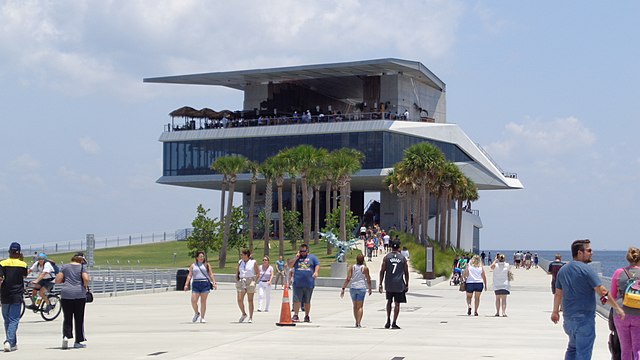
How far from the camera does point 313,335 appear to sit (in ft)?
61.1

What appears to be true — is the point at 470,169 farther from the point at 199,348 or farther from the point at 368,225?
the point at 199,348

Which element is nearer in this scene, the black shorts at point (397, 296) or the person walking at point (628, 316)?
the person walking at point (628, 316)

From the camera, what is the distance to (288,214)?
80438 millimetres

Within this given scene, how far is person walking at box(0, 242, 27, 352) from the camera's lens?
16.1 meters

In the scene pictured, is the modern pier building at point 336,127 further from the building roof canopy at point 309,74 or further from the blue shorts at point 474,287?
the blue shorts at point 474,287

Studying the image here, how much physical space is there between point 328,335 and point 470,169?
257ft

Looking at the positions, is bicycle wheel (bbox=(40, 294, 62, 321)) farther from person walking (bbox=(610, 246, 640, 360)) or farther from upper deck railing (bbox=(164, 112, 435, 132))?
upper deck railing (bbox=(164, 112, 435, 132))

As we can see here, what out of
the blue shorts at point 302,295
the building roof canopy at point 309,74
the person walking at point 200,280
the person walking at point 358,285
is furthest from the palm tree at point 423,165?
the person walking at point 358,285

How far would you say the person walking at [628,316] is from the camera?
38.0 feet

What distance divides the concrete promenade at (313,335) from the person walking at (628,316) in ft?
11.6

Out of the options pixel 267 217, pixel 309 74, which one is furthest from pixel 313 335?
pixel 309 74

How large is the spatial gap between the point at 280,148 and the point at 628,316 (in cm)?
7927

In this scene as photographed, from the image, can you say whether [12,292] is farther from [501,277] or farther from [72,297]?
[501,277]

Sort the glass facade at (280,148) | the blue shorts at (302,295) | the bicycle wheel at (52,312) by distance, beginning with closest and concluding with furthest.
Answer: the blue shorts at (302,295) → the bicycle wheel at (52,312) → the glass facade at (280,148)
